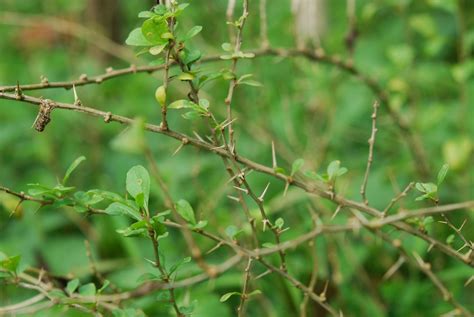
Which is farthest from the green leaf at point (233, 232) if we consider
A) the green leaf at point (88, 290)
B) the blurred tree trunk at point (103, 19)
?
the blurred tree trunk at point (103, 19)

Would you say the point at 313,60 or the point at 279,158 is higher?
the point at 313,60

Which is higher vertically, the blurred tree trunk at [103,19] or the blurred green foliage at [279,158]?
the blurred tree trunk at [103,19]

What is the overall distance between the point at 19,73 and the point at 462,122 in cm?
298

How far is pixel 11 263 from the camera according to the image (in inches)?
56.9

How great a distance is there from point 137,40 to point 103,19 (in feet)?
12.0

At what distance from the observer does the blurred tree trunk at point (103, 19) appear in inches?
191

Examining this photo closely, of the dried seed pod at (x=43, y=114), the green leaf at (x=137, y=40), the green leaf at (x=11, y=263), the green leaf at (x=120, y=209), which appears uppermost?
the green leaf at (x=137, y=40)

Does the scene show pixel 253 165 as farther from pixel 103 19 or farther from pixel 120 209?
pixel 103 19

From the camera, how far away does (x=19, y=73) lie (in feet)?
14.9

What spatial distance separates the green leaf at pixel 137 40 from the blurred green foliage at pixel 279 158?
0.63 metres

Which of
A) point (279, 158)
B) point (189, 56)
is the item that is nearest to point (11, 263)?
point (189, 56)

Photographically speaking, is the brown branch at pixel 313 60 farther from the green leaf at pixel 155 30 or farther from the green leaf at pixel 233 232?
the green leaf at pixel 233 232

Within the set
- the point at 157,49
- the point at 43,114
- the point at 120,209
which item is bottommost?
the point at 120,209

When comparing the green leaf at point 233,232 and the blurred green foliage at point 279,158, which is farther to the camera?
the blurred green foliage at point 279,158
